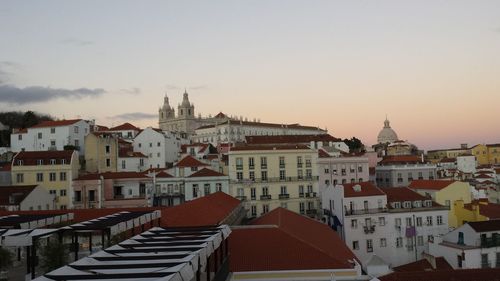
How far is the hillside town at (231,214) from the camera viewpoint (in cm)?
1541

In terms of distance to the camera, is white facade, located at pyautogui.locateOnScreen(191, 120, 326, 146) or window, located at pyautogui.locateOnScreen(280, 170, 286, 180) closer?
window, located at pyautogui.locateOnScreen(280, 170, 286, 180)

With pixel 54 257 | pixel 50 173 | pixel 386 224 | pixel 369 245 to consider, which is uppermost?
pixel 50 173

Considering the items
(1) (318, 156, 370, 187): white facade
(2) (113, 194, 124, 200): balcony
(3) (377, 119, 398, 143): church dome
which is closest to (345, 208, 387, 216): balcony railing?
(1) (318, 156, 370, 187): white facade

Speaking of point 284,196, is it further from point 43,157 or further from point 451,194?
point 43,157

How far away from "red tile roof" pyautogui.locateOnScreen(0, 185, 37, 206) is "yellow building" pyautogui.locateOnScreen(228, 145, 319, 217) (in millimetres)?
18744

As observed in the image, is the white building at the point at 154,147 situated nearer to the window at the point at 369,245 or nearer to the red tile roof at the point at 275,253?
the window at the point at 369,245

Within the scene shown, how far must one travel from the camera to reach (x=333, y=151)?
72062 mm

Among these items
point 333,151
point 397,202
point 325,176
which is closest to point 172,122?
point 333,151

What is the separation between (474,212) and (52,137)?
169 feet

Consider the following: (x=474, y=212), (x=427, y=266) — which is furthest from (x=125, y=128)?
(x=427, y=266)

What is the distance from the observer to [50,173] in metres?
48.0

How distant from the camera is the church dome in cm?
16775

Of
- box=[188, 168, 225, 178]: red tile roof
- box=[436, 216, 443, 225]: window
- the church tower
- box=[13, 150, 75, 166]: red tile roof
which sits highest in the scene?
the church tower

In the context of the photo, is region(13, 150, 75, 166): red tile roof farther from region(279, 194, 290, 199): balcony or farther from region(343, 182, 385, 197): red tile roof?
region(343, 182, 385, 197): red tile roof
